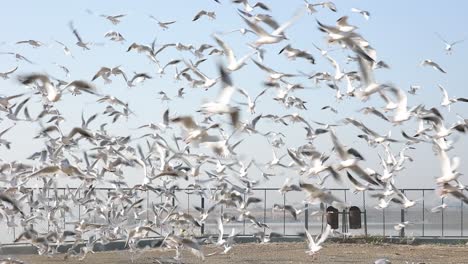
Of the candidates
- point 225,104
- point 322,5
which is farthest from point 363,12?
point 225,104

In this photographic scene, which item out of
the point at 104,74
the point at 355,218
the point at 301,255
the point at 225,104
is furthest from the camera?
the point at 355,218

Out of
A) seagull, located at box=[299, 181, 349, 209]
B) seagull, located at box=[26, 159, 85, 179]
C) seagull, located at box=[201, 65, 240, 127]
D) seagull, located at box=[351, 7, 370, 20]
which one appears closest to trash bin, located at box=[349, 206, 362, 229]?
seagull, located at box=[351, 7, 370, 20]

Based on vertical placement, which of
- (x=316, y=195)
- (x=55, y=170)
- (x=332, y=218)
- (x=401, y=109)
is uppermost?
(x=401, y=109)

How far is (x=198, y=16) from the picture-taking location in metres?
21.6

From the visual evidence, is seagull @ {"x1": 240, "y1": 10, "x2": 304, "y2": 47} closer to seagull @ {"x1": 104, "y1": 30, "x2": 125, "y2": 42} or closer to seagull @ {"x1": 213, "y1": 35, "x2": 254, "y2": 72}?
seagull @ {"x1": 213, "y1": 35, "x2": 254, "y2": 72}

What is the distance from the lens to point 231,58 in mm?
13586

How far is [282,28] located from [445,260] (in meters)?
10.7

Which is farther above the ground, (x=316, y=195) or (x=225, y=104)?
(x=225, y=104)

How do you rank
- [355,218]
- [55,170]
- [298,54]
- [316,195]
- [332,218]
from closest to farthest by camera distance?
1. [316,195]
2. [55,170]
3. [298,54]
4. [332,218]
5. [355,218]

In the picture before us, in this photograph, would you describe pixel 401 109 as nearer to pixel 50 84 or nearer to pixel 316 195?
pixel 316 195

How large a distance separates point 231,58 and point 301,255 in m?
11.4

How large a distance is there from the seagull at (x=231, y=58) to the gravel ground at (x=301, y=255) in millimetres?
7830

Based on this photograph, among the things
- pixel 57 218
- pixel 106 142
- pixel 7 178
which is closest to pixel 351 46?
pixel 106 142

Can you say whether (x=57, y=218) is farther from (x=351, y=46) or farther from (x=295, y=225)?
(x=295, y=225)
